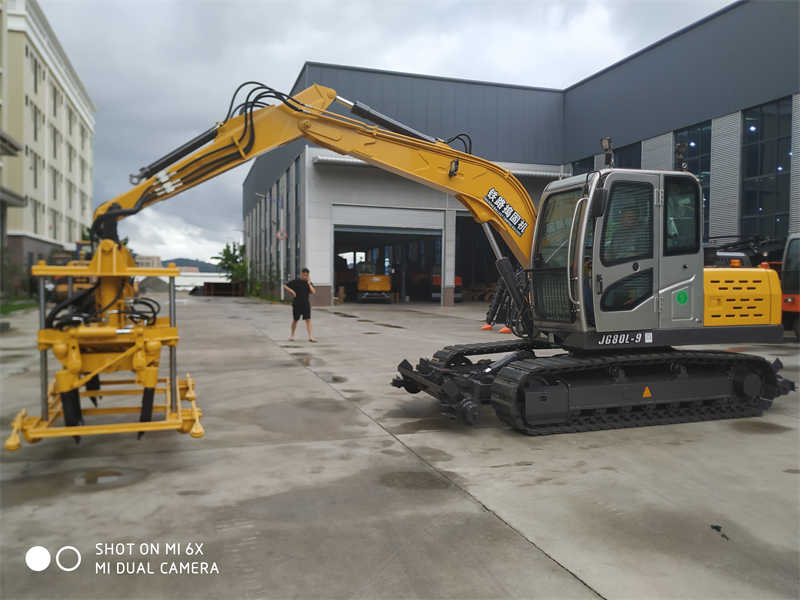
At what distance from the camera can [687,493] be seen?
15.6ft

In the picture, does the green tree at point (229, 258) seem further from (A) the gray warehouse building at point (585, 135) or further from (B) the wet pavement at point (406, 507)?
(B) the wet pavement at point (406, 507)

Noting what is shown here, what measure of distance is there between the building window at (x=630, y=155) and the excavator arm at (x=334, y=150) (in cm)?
2176

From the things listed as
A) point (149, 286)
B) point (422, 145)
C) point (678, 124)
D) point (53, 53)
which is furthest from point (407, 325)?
point (149, 286)

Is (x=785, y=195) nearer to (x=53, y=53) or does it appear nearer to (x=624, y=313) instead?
(x=624, y=313)

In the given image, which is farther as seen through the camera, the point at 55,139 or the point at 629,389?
the point at 55,139

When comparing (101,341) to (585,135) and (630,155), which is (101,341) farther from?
(585,135)

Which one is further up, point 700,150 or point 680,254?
point 700,150

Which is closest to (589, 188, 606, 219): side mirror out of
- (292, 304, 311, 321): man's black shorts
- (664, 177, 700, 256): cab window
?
(664, 177, 700, 256): cab window

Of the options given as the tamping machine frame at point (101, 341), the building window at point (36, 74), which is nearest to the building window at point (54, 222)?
the building window at point (36, 74)

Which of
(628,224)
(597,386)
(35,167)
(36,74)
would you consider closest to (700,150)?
(628,224)

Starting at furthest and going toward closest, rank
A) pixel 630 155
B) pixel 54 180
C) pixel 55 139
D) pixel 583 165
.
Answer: pixel 55 139 → pixel 54 180 → pixel 583 165 → pixel 630 155

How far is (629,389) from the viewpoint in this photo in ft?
22.3

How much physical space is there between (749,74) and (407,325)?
1484 cm

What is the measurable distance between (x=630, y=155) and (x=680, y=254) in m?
23.4
